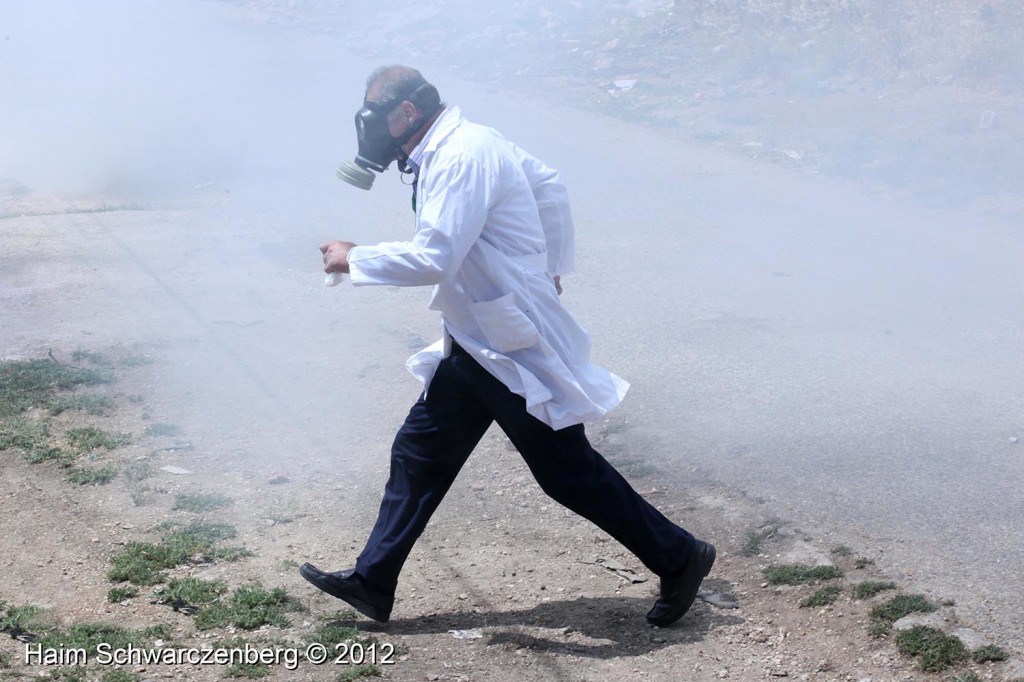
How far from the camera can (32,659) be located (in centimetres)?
307

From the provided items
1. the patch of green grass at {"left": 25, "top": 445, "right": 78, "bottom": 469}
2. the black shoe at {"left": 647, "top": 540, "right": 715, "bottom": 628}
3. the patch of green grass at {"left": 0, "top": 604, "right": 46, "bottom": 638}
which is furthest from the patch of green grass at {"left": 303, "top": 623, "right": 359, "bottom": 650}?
the patch of green grass at {"left": 25, "top": 445, "right": 78, "bottom": 469}

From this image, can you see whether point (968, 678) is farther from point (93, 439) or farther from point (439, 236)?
point (93, 439)

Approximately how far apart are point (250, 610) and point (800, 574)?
1758mm

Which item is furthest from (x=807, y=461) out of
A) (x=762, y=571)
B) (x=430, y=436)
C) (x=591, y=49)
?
(x=591, y=49)

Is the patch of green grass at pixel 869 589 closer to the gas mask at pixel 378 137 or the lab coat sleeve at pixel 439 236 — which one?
the lab coat sleeve at pixel 439 236

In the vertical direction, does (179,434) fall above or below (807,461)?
below

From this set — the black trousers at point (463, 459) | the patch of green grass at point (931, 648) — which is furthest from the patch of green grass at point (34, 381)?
the patch of green grass at point (931, 648)

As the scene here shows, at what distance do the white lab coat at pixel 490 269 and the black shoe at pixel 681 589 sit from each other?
56cm

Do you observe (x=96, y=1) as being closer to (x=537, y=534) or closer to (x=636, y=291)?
(x=636, y=291)

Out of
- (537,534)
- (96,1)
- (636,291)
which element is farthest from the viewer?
(96,1)

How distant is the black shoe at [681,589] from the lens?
343 cm

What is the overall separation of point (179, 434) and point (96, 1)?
17018 millimetres

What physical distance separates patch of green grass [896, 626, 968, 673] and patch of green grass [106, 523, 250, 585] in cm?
219

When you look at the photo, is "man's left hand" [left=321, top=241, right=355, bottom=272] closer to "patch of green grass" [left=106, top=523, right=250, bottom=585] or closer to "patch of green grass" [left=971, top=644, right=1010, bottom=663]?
"patch of green grass" [left=106, top=523, right=250, bottom=585]
